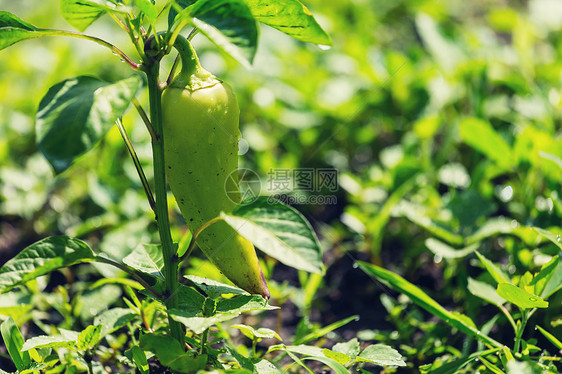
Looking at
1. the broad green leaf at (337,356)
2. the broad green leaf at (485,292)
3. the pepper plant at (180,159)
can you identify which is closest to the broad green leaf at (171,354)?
the pepper plant at (180,159)

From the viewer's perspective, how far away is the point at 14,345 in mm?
1042

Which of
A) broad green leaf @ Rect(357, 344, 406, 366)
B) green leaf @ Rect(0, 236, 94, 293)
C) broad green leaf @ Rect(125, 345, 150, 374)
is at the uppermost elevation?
green leaf @ Rect(0, 236, 94, 293)

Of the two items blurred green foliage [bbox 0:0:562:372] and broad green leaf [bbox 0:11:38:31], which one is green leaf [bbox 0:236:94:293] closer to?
broad green leaf [bbox 0:11:38:31]

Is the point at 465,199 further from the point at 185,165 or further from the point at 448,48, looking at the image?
the point at 448,48

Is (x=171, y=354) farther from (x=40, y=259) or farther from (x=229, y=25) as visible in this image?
(x=229, y=25)

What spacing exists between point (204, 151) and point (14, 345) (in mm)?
542

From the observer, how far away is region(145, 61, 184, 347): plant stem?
884 millimetres

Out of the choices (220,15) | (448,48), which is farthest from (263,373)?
(448,48)

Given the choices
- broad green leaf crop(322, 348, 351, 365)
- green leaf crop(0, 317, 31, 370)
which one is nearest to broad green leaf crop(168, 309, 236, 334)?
broad green leaf crop(322, 348, 351, 365)

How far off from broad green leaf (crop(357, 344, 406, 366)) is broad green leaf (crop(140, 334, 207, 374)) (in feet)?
0.98

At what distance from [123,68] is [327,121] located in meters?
1.13

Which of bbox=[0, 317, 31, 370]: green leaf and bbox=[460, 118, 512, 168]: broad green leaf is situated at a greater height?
bbox=[460, 118, 512, 168]: broad green leaf

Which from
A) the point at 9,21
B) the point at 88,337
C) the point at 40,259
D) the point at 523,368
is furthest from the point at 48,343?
the point at 523,368

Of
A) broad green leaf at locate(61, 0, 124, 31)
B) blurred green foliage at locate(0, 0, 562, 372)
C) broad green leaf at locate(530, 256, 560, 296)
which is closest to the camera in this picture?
broad green leaf at locate(61, 0, 124, 31)
